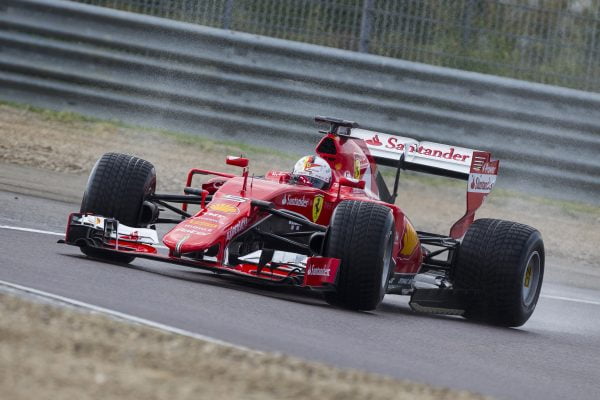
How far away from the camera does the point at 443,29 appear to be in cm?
1628

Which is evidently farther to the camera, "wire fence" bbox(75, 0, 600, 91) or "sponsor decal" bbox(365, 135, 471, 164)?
"wire fence" bbox(75, 0, 600, 91)

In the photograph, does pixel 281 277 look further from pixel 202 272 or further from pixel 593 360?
pixel 593 360

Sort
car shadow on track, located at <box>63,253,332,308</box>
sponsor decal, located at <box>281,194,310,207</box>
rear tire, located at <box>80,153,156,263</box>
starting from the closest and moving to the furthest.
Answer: car shadow on track, located at <box>63,253,332,308</box>
rear tire, located at <box>80,153,156,263</box>
sponsor decal, located at <box>281,194,310,207</box>

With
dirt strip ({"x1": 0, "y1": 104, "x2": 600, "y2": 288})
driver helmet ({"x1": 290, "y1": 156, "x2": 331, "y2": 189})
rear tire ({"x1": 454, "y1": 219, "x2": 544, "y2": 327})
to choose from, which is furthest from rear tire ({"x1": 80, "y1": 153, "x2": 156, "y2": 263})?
dirt strip ({"x1": 0, "y1": 104, "x2": 600, "y2": 288})

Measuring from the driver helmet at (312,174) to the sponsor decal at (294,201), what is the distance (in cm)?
32

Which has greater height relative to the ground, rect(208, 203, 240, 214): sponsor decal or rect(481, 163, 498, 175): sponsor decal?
rect(481, 163, 498, 175): sponsor decal

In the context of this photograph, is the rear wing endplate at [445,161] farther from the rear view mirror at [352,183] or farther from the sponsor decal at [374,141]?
the rear view mirror at [352,183]

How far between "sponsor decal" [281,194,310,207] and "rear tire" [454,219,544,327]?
4.13 ft

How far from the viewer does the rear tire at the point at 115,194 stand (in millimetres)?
9195

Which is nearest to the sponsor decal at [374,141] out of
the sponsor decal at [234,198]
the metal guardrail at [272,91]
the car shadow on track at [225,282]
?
the car shadow on track at [225,282]

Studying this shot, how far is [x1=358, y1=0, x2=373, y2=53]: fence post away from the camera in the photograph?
53.0 ft

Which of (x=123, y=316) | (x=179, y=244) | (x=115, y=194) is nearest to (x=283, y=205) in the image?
(x=179, y=244)

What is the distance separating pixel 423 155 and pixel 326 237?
2697 mm

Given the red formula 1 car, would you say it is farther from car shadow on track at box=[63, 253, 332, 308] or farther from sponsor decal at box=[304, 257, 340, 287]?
car shadow on track at box=[63, 253, 332, 308]
